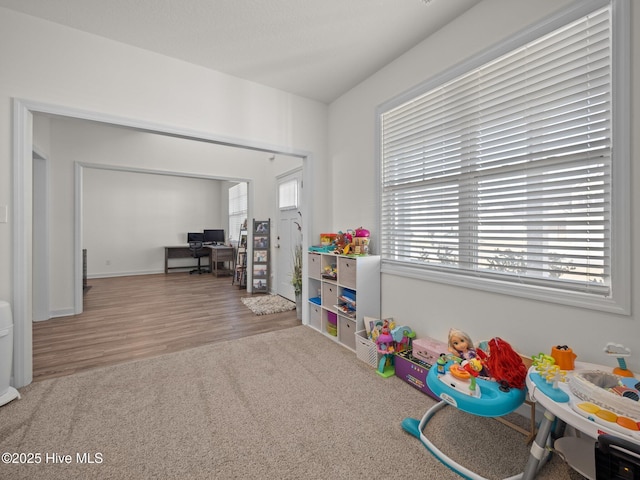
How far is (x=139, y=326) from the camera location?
11.3ft

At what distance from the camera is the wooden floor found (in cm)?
262

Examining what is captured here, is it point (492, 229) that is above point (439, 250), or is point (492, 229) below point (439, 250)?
above

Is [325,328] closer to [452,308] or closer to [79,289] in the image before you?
[452,308]

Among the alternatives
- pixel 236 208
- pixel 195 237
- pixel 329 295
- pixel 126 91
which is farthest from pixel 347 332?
pixel 195 237

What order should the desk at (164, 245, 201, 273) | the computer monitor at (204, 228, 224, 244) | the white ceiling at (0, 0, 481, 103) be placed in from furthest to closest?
the computer monitor at (204, 228, 224, 244), the desk at (164, 245, 201, 273), the white ceiling at (0, 0, 481, 103)

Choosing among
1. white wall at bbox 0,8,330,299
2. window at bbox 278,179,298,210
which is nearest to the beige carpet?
white wall at bbox 0,8,330,299

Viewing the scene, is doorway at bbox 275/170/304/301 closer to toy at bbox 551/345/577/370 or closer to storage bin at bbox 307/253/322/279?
storage bin at bbox 307/253/322/279

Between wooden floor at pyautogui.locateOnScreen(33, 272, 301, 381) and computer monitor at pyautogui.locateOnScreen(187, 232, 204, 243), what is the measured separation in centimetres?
223

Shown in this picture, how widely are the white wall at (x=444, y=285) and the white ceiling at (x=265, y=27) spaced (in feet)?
0.62

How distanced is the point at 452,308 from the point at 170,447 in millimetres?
2051

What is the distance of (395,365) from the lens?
2.28 meters

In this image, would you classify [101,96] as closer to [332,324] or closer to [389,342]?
[332,324]

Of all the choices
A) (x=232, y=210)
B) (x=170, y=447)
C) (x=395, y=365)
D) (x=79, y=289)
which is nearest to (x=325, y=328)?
(x=395, y=365)

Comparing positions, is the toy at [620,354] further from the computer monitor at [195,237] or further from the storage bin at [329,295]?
the computer monitor at [195,237]
